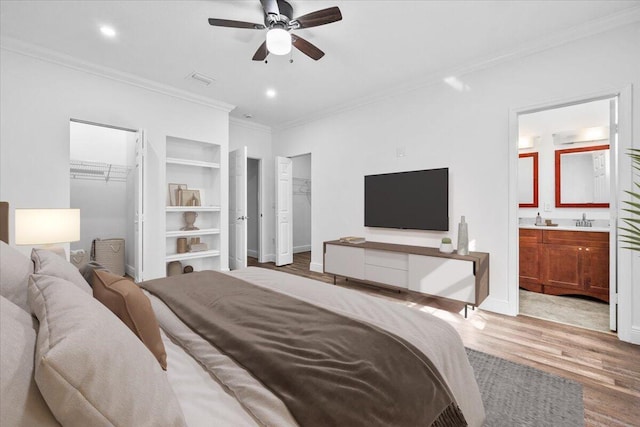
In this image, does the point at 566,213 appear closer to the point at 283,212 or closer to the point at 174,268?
the point at 283,212

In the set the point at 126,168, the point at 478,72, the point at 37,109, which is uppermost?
the point at 478,72

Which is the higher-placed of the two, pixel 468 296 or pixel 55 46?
pixel 55 46

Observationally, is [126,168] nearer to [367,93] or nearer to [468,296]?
[367,93]

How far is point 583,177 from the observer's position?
4.01m

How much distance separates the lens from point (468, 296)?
9.69ft

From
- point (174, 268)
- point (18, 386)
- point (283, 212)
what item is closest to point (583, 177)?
point (283, 212)

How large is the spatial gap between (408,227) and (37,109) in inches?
173

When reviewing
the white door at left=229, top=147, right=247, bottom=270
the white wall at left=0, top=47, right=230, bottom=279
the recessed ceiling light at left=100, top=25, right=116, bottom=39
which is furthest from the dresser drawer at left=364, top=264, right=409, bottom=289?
the recessed ceiling light at left=100, top=25, right=116, bottom=39

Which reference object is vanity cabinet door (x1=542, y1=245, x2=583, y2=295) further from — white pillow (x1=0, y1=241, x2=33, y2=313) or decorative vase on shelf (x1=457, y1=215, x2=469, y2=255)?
white pillow (x1=0, y1=241, x2=33, y2=313)

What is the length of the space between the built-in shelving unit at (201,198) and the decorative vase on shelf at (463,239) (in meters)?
3.41

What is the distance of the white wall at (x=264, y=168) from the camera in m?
5.62

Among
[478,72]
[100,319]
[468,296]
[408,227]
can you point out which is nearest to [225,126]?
[408,227]

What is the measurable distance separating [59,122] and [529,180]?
243 inches

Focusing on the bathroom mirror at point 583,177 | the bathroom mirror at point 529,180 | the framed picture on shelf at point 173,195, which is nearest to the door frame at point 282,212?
the framed picture on shelf at point 173,195
